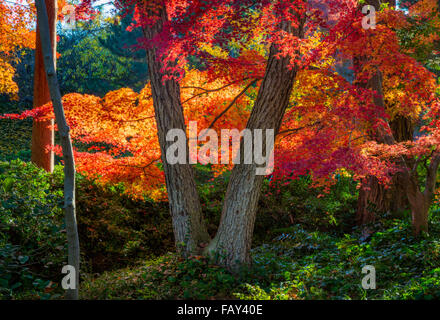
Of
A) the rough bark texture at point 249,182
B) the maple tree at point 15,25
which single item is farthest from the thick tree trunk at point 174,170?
the maple tree at point 15,25

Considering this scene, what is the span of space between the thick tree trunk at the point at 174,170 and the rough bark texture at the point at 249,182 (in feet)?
1.32

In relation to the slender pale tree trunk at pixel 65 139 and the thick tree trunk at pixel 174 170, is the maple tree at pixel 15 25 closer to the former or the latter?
the thick tree trunk at pixel 174 170

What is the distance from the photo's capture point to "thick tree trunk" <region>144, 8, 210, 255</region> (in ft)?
17.3

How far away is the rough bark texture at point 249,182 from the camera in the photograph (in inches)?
196

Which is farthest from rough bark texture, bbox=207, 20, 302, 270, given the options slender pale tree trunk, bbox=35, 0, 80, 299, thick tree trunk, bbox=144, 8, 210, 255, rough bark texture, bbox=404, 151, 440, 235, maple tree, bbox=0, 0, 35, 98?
maple tree, bbox=0, 0, 35, 98

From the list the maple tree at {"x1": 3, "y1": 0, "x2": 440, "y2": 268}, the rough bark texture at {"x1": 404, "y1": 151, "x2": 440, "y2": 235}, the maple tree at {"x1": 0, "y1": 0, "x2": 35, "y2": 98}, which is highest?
the maple tree at {"x1": 0, "y1": 0, "x2": 35, "y2": 98}

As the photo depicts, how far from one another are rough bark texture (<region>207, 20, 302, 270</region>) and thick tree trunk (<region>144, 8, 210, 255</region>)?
0.40 meters

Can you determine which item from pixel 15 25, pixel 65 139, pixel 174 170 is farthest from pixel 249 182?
pixel 15 25

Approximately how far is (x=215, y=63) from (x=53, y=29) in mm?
4241

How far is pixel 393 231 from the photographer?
21.5 ft

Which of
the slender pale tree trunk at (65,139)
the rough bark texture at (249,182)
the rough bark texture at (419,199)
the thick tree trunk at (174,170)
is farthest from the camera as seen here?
the rough bark texture at (419,199)

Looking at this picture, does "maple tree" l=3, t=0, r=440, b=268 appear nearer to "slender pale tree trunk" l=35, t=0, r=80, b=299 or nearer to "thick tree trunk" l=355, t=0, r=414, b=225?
"thick tree trunk" l=355, t=0, r=414, b=225
